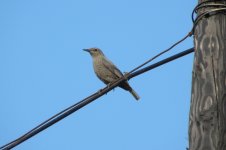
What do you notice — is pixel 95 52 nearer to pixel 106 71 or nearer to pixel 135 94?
pixel 106 71

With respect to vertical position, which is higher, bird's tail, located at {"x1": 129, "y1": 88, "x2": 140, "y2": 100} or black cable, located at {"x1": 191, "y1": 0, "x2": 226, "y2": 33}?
bird's tail, located at {"x1": 129, "y1": 88, "x2": 140, "y2": 100}

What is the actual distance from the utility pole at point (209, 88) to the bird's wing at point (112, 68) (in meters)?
7.69

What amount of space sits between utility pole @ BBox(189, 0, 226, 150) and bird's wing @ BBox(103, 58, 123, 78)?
25.2ft

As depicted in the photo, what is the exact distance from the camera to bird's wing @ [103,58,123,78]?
1252 centimetres

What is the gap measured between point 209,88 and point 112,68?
823 cm

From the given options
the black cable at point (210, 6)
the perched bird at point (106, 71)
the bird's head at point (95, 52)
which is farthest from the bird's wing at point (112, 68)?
the black cable at point (210, 6)

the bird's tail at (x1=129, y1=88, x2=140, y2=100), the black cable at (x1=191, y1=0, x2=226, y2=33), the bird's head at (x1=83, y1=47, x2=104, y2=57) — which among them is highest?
the bird's head at (x1=83, y1=47, x2=104, y2=57)

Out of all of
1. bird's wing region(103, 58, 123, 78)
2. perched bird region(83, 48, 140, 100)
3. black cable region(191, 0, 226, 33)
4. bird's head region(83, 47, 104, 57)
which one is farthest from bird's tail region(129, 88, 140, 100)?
black cable region(191, 0, 226, 33)

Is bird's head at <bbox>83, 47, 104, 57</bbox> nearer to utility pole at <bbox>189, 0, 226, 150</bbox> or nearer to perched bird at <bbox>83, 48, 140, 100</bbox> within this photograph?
perched bird at <bbox>83, 48, 140, 100</bbox>

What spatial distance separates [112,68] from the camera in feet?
41.4

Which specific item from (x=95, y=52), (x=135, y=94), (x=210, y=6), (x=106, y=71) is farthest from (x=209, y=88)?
(x=95, y=52)

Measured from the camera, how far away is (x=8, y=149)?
6.12 metres

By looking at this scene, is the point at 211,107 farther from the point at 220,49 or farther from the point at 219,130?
the point at 220,49

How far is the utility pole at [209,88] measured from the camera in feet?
14.1
